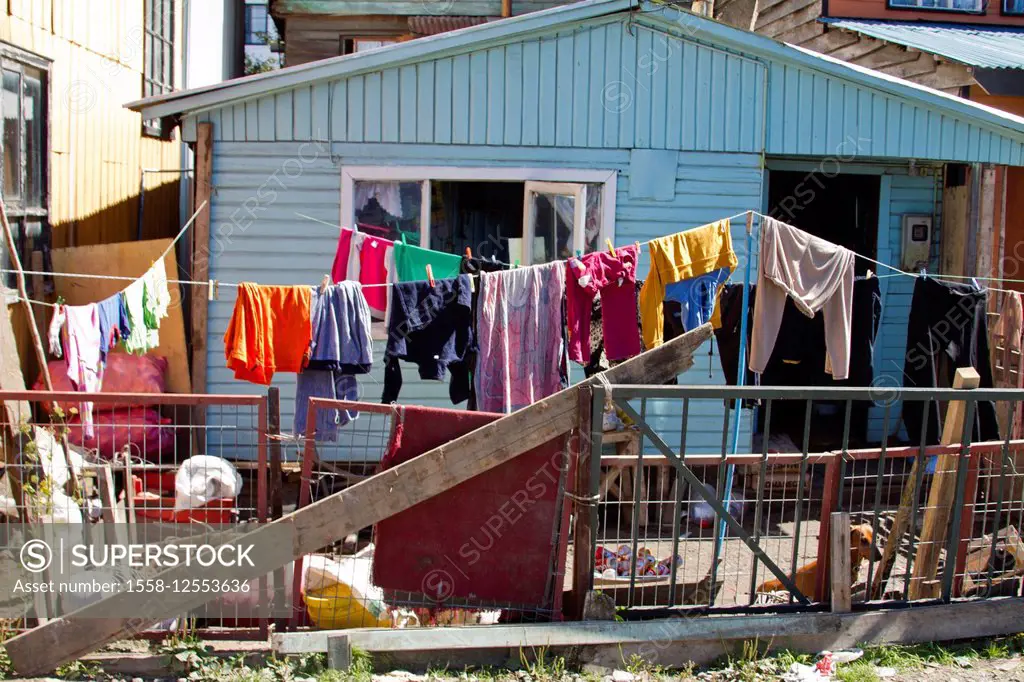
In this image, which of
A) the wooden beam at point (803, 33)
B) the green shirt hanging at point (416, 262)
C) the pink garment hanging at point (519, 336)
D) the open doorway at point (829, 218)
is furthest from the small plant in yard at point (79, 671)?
the wooden beam at point (803, 33)

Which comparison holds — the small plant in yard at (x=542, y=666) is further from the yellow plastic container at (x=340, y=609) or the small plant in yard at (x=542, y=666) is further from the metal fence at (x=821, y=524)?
the yellow plastic container at (x=340, y=609)

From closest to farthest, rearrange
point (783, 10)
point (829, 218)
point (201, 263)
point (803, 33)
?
1. point (201, 263)
2. point (829, 218)
3. point (803, 33)
4. point (783, 10)

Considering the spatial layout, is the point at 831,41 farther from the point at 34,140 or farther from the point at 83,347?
the point at 83,347

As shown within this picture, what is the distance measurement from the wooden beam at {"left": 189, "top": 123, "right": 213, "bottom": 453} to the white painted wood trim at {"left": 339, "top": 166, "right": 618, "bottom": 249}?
117 centimetres

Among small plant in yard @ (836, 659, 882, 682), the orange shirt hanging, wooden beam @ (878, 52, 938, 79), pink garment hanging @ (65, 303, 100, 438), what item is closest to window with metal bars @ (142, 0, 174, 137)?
pink garment hanging @ (65, 303, 100, 438)

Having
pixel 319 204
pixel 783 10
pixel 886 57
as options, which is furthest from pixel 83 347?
pixel 783 10

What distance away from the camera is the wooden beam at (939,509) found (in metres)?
5.49

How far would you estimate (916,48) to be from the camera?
33.9 feet

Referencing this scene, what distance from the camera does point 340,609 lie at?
501cm

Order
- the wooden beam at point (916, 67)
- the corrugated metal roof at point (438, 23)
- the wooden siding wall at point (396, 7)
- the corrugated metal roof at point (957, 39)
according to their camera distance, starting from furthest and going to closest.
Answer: the wooden siding wall at point (396, 7) → the corrugated metal roof at point (438, 23) → the wooden beam at point (916, 67) → the corrugated metal roof at point (957, 39)

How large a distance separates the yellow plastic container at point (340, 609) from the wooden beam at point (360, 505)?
547 mm

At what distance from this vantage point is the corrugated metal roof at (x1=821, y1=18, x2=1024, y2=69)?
32.6ft

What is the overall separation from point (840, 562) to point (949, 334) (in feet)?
11.1

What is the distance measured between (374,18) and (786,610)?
11.4 m
